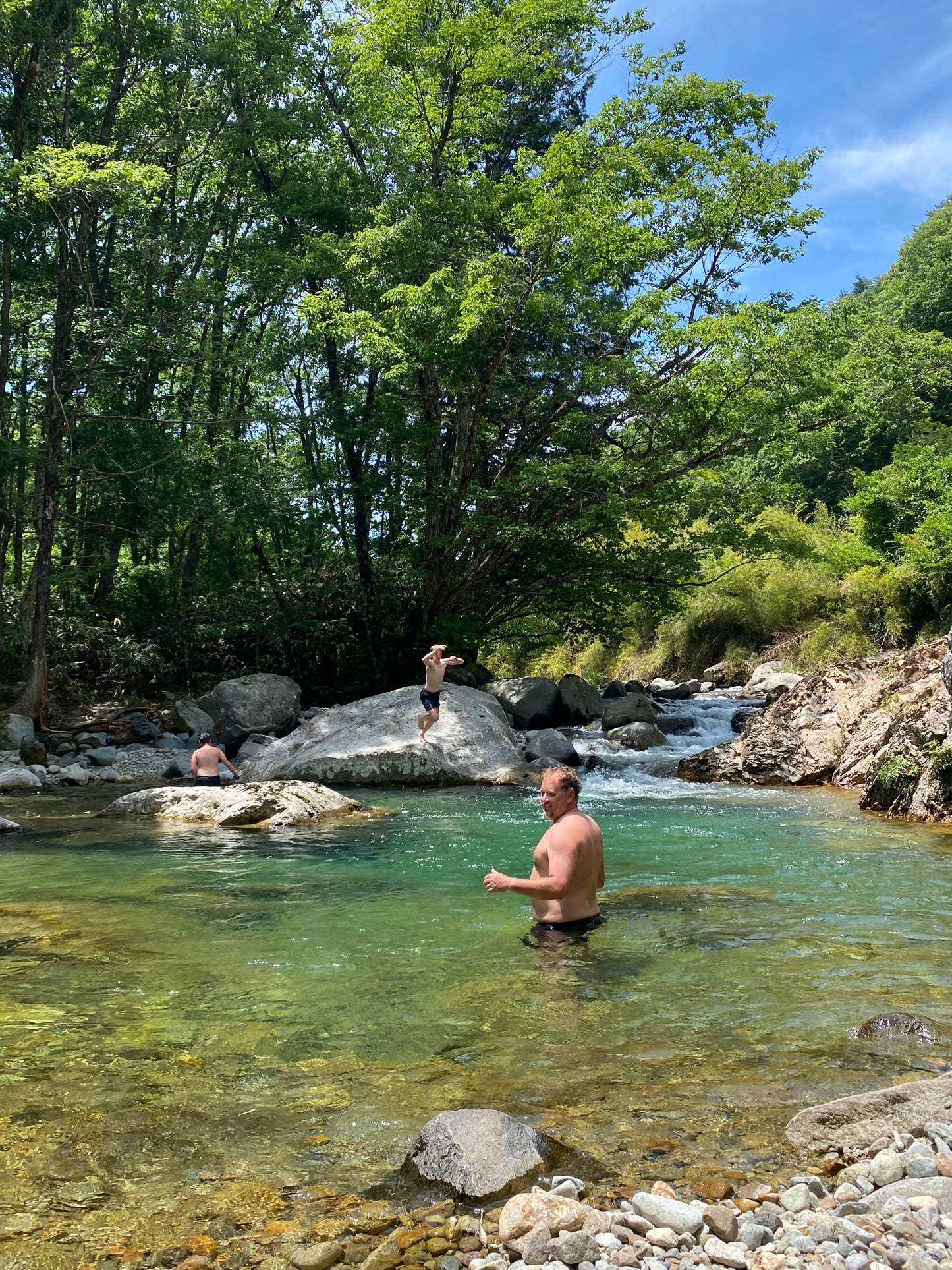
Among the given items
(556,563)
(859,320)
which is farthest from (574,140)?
(556,563)

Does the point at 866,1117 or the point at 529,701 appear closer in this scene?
the point at 866,1117

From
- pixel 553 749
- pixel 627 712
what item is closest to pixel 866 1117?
pixel 553 749

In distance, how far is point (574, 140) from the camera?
55.3 feet

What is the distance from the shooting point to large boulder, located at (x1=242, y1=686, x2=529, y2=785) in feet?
47.0

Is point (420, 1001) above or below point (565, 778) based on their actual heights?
below

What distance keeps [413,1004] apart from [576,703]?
51.8ft

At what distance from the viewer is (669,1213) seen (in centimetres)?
273

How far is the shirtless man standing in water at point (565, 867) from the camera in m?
5.84

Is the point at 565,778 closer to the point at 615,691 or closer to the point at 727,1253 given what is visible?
the point at 727,1253

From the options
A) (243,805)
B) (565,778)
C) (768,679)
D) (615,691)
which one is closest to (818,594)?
(768,679)

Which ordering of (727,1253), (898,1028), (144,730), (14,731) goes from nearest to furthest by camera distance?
(727,1253)
(898,1028)
(14,731)
(144,730)

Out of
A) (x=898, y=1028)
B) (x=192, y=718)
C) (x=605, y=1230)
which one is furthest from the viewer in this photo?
(x=192, y=718)

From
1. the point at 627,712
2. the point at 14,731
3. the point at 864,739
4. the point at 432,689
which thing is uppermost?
the point at 432,689

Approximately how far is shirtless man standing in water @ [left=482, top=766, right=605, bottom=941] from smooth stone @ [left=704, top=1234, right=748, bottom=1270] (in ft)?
10.1
